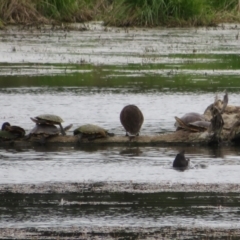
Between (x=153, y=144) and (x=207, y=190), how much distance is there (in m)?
3.56

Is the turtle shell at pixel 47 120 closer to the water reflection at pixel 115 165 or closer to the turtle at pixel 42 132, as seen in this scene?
the turtle at pixel 42 132

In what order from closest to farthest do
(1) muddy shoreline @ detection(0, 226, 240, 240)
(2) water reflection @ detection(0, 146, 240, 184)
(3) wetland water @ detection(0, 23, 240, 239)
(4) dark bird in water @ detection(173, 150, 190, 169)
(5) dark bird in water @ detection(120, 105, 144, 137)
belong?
(1) muddy shoreline @ detection(0, 226, 240, 240) → (3) wetland water @ detection(0, 23, 240, 239) → (2) water reflection @ detection(0, 146, 240, 184) → (4) dark bird in water @ detection(173, 150, 190, 169) → (5) dark bird in water @ detection(120, 105, 144, 137)

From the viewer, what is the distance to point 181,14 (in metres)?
42.8

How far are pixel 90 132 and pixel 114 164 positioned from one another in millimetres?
1657

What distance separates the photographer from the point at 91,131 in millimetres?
14414

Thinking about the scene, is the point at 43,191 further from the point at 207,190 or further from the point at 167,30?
the point at 167,30

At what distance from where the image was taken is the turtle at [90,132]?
47.2 feet

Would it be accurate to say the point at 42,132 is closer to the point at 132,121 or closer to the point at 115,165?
the point at 132,121

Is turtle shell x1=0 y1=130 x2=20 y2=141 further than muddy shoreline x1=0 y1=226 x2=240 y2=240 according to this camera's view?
Yes

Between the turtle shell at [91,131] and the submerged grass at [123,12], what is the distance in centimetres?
2724

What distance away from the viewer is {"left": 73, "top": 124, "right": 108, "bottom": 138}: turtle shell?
1439 centimetres

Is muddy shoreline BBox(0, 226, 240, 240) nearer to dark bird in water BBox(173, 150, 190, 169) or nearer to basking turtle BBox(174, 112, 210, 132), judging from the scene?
dark bird in water BBox(173, 150, 190, 169)

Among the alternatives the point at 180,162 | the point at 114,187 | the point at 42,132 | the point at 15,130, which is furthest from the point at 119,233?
the point at 15,130

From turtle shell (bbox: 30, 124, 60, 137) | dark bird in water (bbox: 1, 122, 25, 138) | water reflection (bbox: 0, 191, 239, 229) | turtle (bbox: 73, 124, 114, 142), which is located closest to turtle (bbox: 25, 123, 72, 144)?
turtle shell (bbox: 30, 124, 60, 137)
